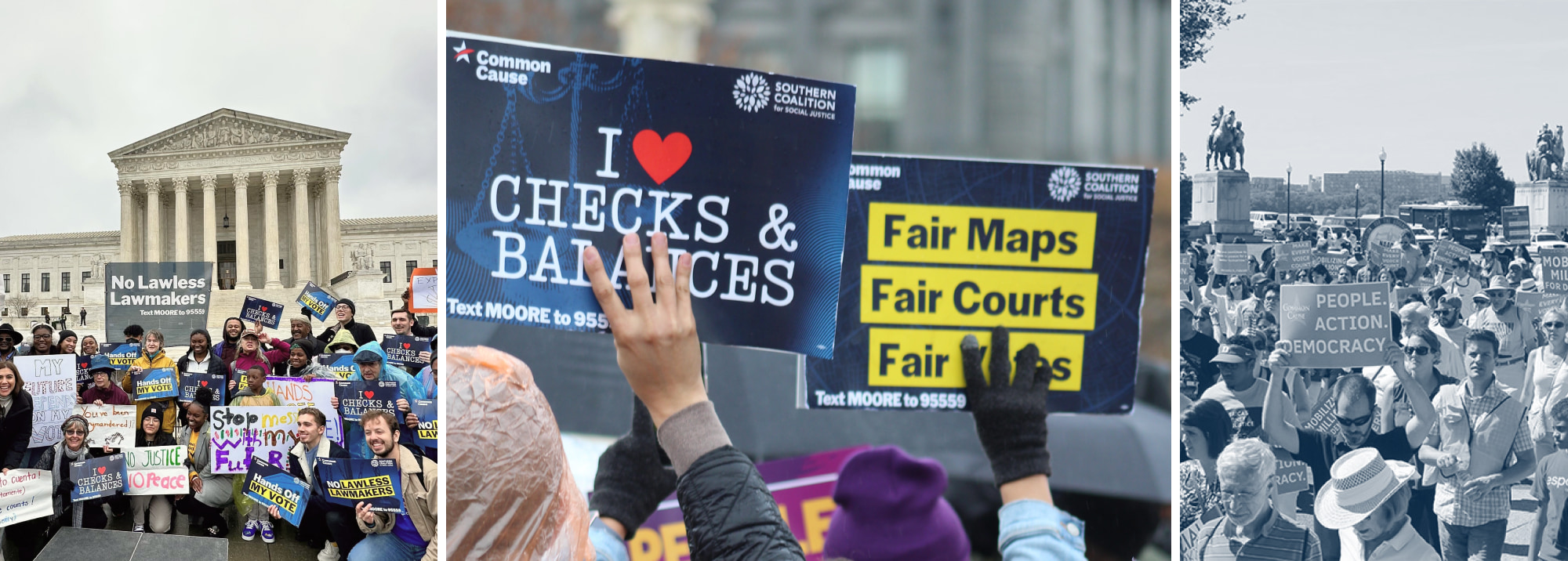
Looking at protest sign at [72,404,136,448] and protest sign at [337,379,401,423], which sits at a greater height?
protest sign at [337,379,401,423]

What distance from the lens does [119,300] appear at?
6668 millimetres

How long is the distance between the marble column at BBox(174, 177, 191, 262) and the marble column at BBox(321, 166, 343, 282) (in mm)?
4086

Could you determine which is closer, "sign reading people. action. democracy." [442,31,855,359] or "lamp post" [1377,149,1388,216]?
"sign reading people. action. democracy." [442,31,855,359]

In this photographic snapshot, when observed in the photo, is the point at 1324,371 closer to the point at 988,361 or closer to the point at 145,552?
the point at 988,361

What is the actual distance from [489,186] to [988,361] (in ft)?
4.15

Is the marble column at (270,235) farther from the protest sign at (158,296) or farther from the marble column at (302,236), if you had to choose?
the protest sign at (158,296)

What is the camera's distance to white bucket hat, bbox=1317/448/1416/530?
123 inches

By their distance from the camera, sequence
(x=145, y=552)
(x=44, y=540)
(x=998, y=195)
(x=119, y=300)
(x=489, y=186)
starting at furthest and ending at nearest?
(x=119, y=300) → (x=44, y=540) → (x=145, y=552) → (x=998, y=195) → (x=489, y=186)

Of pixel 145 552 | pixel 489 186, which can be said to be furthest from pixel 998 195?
pixel 145 552

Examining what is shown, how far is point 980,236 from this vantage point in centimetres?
257

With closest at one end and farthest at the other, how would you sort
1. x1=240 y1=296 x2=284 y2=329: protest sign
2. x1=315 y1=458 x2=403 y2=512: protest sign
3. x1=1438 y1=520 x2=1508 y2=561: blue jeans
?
x1=1438 y1=520 x2=1508 y2=561: blue jeans → x1=315 y1=458 x2=403 y2=512: protest sign → x1=240 y1=296 x2=284 y2=329: protest sign

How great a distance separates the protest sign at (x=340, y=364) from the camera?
4.87 m

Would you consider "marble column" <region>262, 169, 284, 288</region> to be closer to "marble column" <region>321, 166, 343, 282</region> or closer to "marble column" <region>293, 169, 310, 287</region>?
"marble column" <region>293, 169, 310, 287</region>

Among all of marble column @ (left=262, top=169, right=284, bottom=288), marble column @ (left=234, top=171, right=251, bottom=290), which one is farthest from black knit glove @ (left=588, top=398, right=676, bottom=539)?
marble column @ (left=234, top=171, right=251, bottom=290)
